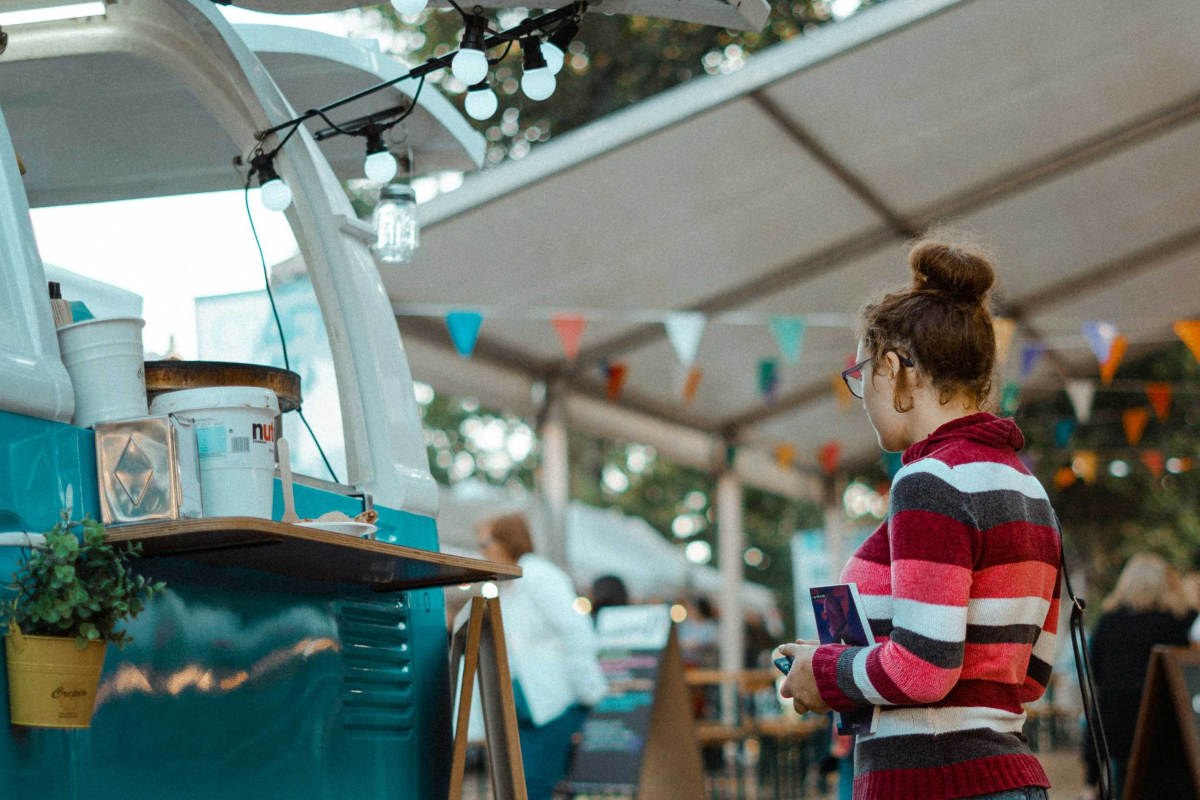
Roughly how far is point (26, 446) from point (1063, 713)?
14672 mm

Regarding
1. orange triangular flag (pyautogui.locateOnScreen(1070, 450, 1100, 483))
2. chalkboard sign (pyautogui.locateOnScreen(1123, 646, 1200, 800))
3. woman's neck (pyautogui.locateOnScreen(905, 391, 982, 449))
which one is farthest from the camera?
orange triangular flag (pyautogui.locateOnScreen(1070, 450, 1100, 483))

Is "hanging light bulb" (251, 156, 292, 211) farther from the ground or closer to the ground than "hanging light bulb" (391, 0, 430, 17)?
closer to the ground

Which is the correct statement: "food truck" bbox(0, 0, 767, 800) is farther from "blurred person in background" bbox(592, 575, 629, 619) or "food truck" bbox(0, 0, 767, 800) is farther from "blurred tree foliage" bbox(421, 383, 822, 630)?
"blurred tree foliage" bbox(421, 383, 822, 630)

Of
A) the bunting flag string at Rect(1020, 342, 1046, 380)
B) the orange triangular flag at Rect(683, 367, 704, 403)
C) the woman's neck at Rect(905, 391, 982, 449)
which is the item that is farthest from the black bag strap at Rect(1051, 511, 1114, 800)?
the bunting flag string at Rect(1020, 342, 1046, 380)

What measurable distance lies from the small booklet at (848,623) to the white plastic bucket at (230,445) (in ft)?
2.75

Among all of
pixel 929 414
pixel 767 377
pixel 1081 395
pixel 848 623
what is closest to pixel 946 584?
pixel 848 623

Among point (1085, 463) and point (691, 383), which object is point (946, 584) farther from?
point (1085, 463)

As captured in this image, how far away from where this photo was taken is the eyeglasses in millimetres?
2002

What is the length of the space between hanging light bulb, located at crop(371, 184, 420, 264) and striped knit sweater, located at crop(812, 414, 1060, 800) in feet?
5.91

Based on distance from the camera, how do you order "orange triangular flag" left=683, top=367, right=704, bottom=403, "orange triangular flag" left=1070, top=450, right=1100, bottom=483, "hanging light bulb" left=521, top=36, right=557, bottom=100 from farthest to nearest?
"orange triangular flag" left=1070, top=450, right=1100, bottom=483, "orange triangular flag" left=683, top=367, right=704, bottom=403, "hanging light bulb" left=521, top=36, right=557, bottom=100

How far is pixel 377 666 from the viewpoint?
2518mm

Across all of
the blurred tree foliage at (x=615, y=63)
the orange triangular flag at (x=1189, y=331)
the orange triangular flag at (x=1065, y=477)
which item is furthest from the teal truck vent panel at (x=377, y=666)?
the orange triangular flag at (x=1065, y=477)

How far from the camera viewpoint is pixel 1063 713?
14.7m

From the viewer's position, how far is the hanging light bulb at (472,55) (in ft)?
8.17
